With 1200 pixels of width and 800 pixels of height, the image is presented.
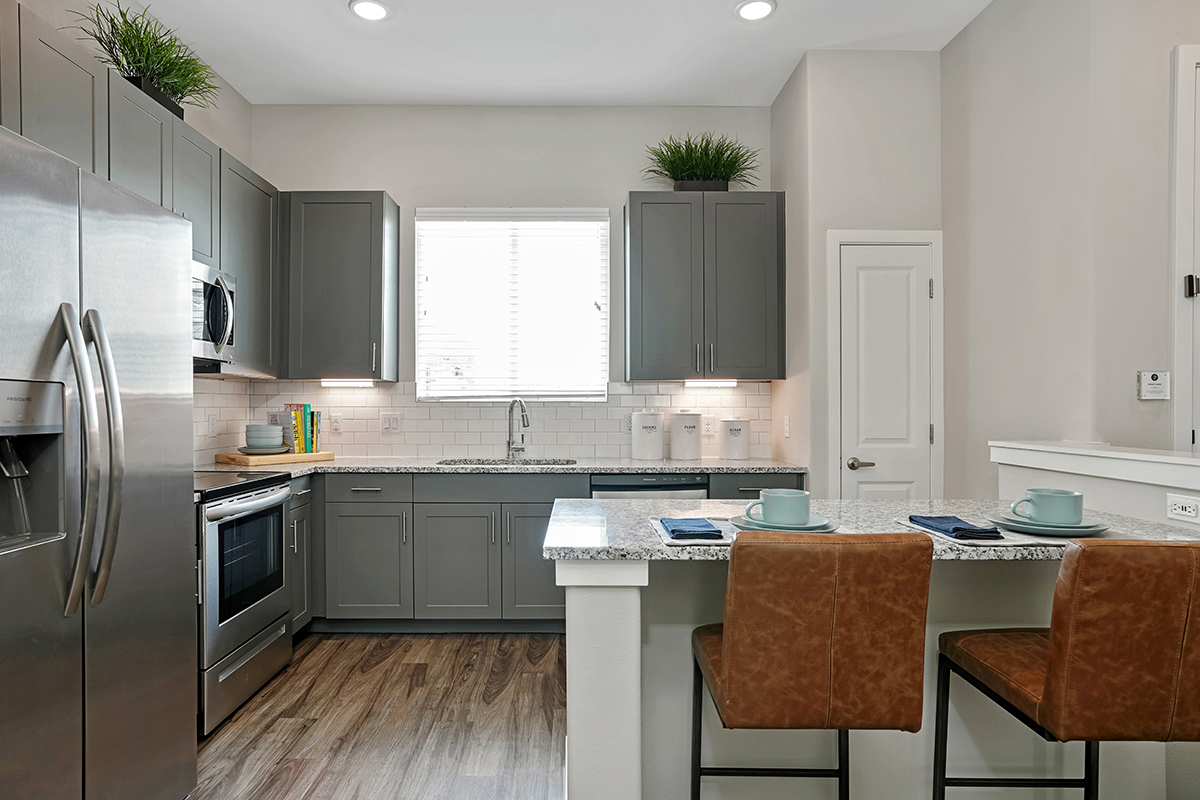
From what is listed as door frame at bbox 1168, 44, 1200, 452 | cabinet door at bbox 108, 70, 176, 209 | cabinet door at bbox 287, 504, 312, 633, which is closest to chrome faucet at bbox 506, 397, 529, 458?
cabinet door at bbox 287, 504, 312, 633

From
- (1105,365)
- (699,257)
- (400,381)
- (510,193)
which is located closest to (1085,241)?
(1105,365)

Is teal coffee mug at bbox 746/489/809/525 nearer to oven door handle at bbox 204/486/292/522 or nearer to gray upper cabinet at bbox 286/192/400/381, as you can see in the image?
oven door handle at bbox 204/486/292/522

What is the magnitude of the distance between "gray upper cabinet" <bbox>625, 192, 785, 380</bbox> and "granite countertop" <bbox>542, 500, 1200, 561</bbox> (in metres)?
1.77

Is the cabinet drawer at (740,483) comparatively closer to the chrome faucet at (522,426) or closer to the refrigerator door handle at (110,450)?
the chrome faucet at (522,426)

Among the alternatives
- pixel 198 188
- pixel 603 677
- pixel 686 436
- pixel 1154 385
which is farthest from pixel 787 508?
pixel 198 188

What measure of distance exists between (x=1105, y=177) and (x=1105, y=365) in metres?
0.68

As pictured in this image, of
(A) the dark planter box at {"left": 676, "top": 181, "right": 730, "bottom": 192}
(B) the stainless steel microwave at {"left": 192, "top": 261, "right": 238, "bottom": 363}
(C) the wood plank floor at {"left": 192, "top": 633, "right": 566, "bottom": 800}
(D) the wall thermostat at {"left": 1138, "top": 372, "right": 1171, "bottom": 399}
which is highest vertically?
(A) the dark planter box at {"left": 676, "top": 181, "right": 730, "bottom": 192}

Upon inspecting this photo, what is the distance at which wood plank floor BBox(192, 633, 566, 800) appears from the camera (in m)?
2.25

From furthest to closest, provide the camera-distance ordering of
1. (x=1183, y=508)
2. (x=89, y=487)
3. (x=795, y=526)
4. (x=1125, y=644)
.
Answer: (x=1183, y=508), (x=795, y=526), (x=89, y=487), (x=1125, y=644)

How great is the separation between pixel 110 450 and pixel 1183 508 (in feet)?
8.54

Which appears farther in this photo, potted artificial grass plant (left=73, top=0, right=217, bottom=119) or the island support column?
potted artificial grass plant (left=73, top=0, right=217, bottom=119)

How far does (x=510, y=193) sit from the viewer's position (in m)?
4.26

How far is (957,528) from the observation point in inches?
64.8

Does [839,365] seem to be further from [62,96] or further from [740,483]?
[62,96]
